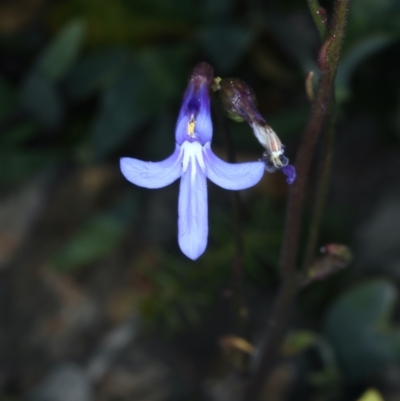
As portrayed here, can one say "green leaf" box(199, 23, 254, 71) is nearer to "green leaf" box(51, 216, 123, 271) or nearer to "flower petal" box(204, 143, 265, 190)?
"green leaf" box(51, 216, 123, 271)

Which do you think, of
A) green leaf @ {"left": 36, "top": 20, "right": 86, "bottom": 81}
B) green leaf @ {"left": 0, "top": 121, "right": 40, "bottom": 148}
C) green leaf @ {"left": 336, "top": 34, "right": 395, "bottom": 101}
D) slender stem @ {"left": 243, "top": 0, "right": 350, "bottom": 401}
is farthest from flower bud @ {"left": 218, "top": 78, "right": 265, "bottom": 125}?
green leaf @ {"left": 0, "top": 121, "right": 40, "bottom": 148}

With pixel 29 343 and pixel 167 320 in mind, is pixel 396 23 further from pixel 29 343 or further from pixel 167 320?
pixel 29 343

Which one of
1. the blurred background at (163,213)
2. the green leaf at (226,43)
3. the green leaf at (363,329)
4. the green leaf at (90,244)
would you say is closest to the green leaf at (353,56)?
the blurred background at (163,213)

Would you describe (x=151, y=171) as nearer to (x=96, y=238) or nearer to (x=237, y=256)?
(x=237, y=256)

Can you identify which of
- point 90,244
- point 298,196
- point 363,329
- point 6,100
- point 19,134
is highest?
point 6,100

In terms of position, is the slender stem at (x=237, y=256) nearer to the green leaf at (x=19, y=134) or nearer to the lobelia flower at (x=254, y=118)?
the lobelia flower at (x=254, y=118)

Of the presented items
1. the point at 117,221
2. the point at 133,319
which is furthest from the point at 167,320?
the point at 117,221

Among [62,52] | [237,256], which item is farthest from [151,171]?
[62,52]
